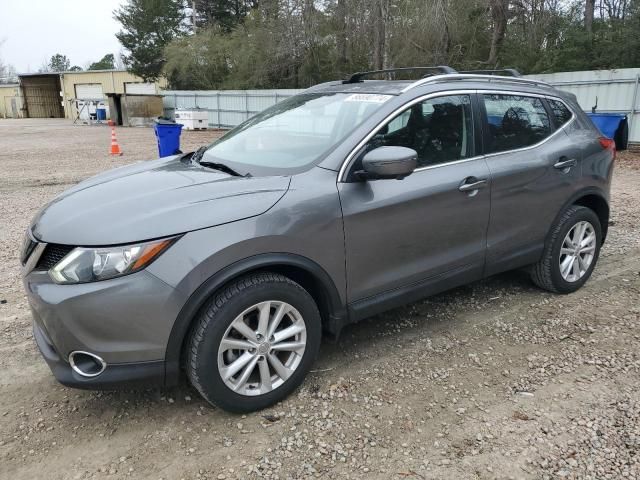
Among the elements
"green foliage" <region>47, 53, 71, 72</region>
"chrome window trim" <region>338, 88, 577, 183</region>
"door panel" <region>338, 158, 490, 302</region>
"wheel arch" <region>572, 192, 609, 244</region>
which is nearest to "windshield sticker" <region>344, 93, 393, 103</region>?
"chrome window trim" <region>338, 88, 577, 183</region>

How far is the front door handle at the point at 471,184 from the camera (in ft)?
10.8

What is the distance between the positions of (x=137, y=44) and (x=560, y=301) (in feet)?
158

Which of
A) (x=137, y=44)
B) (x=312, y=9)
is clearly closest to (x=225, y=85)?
(x=312, y=9)

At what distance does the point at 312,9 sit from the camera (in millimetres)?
22188

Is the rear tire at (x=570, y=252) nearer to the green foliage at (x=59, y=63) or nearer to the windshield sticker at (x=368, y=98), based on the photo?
the windshield sticker at (x=368, y=98)

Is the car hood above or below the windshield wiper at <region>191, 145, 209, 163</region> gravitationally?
below

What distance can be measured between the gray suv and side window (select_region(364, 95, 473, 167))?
0.01 metres

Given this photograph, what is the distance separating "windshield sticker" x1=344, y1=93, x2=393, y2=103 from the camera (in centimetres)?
320

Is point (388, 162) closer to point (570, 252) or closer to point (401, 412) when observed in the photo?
point (401, 412)

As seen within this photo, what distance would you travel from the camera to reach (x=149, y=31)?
1778 inches

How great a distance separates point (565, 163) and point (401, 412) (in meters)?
2.36

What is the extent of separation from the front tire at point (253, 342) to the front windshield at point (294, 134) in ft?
2.42

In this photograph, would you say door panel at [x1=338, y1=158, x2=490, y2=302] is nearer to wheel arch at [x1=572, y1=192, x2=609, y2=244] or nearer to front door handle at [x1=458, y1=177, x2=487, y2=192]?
front door handle at [x1=458, y1=177, x2=487, y2=192]

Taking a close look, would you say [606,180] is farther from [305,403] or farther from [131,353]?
[131,353]
